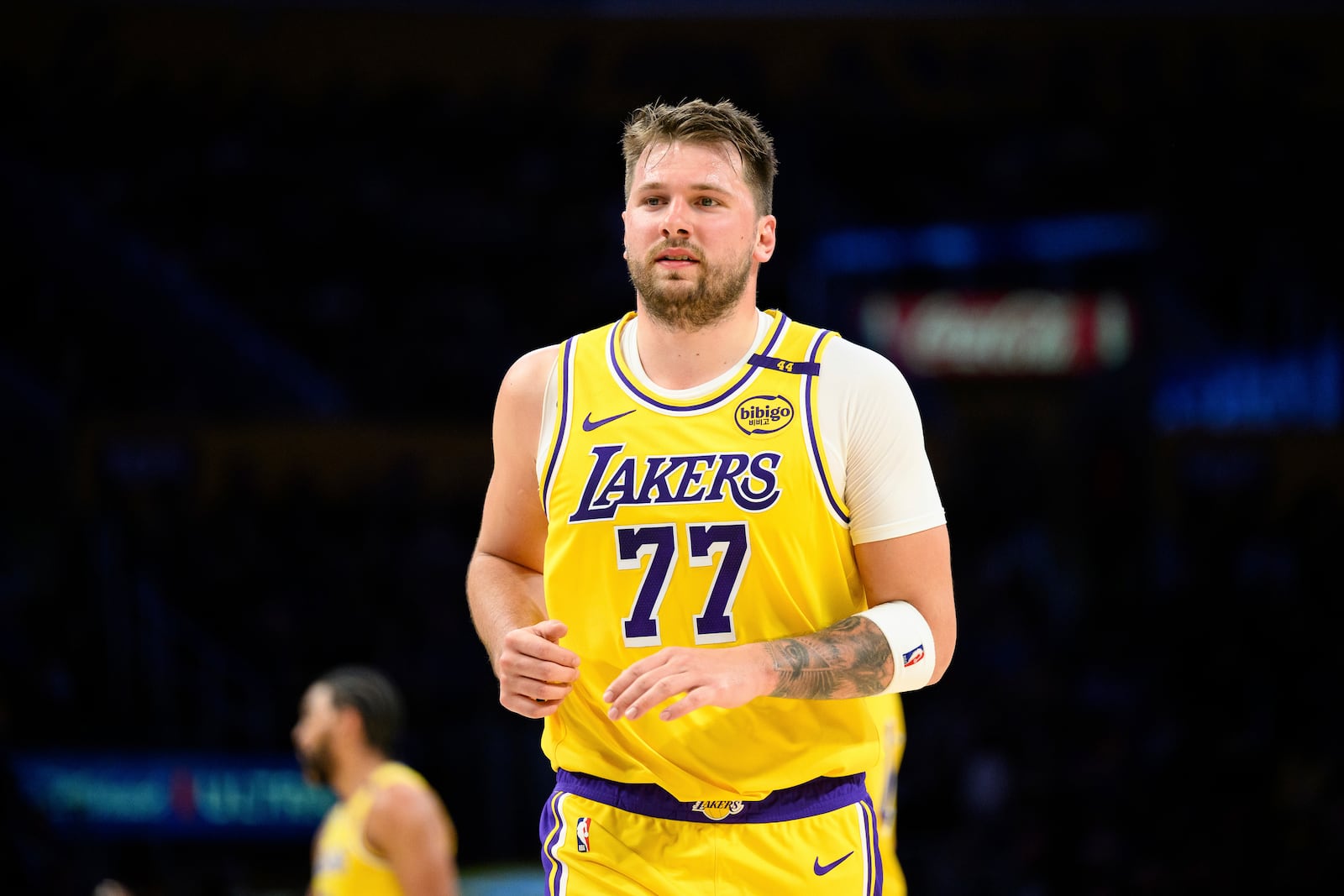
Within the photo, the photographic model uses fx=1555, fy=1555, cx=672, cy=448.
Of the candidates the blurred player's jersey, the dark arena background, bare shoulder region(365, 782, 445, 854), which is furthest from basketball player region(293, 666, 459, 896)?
the dark arena background

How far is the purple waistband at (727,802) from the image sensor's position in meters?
3.17

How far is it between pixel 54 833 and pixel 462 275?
7.97 m

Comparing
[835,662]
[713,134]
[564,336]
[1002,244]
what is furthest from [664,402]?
[1002,244]

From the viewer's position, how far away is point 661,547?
3.14 metres

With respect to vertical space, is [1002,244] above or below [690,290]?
above

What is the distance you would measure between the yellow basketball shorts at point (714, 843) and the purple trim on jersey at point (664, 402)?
79 cm

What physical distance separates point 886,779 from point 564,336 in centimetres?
1148

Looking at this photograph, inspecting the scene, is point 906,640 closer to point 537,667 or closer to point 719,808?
point 719,808

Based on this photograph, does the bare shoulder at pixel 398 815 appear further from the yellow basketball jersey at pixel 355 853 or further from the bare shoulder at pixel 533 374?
the bare shoulder at pixel 533 374

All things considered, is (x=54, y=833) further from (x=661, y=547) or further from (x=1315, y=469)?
(x=1315, y=469)

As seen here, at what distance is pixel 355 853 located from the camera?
5.73m

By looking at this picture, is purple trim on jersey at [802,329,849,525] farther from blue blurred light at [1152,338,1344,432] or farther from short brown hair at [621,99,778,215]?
blue blurred light at [1152,338,1344,432]

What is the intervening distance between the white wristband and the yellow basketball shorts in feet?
1.04

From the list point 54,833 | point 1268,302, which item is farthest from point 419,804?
point 1268,302
